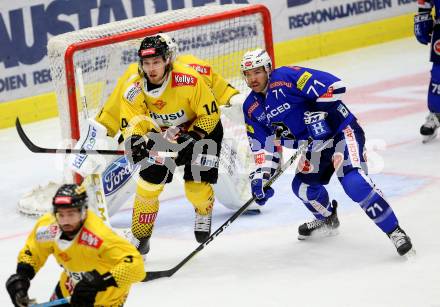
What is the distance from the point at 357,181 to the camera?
529 cm

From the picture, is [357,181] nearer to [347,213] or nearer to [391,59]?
[347,213]

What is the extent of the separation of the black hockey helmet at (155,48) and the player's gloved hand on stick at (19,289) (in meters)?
1.82

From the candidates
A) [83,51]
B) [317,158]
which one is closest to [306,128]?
[317,158]

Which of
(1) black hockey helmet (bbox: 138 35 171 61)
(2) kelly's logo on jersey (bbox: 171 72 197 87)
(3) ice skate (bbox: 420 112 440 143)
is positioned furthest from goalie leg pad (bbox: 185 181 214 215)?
(3) ice skate (bbox: 420 112 440 143)

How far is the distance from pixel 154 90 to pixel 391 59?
566cm

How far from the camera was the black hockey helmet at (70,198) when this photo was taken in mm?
3842

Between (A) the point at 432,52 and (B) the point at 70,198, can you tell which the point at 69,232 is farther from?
(A) the point at 432,52

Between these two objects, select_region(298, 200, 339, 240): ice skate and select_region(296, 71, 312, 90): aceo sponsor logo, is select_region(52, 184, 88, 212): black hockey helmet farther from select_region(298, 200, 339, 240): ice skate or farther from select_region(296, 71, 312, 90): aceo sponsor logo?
select_region(298, 200, 339, 240): ice skate

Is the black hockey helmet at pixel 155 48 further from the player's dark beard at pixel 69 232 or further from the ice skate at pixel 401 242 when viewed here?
the player's dark beard at pixel 69 232

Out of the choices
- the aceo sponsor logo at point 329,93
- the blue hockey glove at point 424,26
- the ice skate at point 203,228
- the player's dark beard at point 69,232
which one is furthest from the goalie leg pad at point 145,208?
the blue hockey glove at point 424,26

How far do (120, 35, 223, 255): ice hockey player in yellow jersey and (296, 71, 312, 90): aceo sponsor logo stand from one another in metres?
0.51

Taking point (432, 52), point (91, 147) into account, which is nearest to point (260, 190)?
point (91, 147)

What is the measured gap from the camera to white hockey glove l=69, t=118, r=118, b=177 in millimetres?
6008

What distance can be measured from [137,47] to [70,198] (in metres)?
3.28
